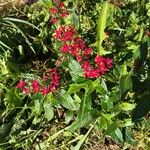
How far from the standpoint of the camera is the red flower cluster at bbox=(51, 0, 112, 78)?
230 centimetres

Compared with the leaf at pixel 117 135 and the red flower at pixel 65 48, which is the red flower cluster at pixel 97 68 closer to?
the red flower at pixel 65 48

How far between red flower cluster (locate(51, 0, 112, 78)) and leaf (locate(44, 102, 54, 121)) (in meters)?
0.34

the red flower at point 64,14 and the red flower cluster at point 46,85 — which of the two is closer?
the red flower cluster at point 46,85

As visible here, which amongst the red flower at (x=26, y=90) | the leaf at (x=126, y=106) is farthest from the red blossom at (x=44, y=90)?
the leaf at (x=126, y=106)

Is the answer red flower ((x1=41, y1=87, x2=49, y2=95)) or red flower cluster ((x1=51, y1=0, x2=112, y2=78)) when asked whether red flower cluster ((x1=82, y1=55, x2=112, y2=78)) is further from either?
red flower ((x1=41, y1=87, x2=49, y2=95))

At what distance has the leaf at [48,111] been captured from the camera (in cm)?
257

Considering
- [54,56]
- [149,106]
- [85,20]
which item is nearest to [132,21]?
[85,20]

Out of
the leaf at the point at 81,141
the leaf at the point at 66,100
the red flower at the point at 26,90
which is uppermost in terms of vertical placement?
the red flower at the point at 26,90

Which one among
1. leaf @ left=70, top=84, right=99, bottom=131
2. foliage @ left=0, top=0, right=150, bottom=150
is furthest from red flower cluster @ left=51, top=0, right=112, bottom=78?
leaf @ left=70, top=84, right=99, bottom=131

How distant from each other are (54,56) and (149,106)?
967 mm

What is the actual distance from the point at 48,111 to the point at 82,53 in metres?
0.42

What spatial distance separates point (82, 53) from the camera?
248 centimetres

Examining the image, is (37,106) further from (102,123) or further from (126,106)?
(126,106)

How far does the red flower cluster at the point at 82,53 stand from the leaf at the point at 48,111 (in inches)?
13.4
